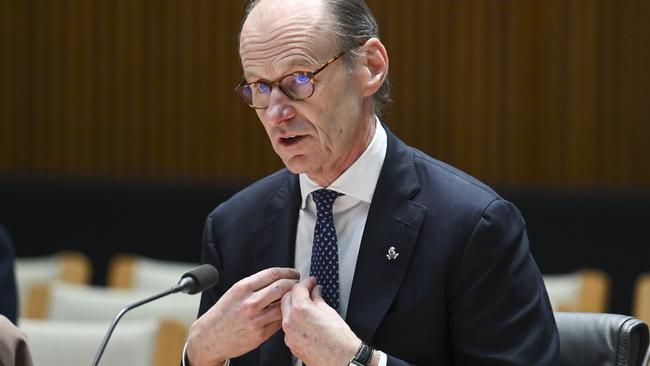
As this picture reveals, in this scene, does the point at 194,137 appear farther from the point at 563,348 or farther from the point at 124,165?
the point at 563,348

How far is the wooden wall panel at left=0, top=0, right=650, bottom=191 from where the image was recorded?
6719 millimetres

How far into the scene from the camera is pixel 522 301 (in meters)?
2.35

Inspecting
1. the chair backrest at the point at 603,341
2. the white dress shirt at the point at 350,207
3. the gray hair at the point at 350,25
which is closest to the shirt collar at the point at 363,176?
the white dress shirt at the point at 350,207

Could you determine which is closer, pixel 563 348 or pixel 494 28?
pixel 563 348

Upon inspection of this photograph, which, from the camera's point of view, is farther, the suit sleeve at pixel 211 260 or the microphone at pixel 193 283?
the suit sleeve at pixel 211 260

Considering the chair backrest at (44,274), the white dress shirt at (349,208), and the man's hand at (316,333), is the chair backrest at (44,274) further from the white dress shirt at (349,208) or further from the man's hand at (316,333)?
the man's hand at (316,333)

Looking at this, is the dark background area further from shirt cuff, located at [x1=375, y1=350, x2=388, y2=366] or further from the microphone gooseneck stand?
the microphone gooseneck stand

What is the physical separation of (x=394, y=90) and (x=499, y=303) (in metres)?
4.72

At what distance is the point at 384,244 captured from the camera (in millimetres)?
2482

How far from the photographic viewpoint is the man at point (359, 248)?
7.66 ft

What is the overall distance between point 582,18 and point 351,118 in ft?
15.0

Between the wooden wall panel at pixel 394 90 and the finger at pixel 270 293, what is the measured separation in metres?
4.52

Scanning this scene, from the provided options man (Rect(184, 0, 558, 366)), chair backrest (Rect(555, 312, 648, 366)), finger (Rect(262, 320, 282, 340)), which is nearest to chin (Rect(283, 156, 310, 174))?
man (Rect(184, 0, 558, 366))

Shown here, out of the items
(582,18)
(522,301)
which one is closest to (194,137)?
(582,18)
